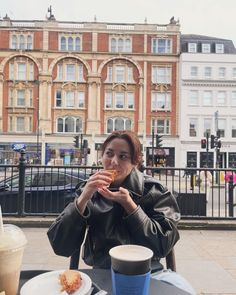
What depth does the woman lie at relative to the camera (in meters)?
1.74

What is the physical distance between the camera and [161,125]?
41656 mm

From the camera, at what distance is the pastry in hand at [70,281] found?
1.19 metres

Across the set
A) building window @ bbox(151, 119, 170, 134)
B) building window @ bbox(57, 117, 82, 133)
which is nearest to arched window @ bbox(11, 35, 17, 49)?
building window @ bbox(57, 117, 82, 133)

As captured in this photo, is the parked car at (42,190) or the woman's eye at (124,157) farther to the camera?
the parked car at (42,190)

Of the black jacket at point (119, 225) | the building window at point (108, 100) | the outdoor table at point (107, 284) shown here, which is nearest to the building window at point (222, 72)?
the building window at point (108, 100)

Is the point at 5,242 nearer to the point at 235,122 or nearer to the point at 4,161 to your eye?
the point at 4,161

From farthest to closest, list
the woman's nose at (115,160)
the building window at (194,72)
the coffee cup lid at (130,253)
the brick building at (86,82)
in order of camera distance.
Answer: the building window at (194,72) → the brick building at (86,82) → the woman's nose at (115,160) → the coffee cup lid at (130,253)

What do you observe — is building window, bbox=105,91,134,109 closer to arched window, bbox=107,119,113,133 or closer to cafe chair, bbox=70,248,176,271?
arched window, bbox=107,119,113,133

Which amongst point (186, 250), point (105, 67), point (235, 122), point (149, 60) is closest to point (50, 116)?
point (105, 67)

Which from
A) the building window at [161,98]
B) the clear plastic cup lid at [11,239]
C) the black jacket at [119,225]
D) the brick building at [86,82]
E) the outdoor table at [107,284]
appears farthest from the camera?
the building window at [161,98]

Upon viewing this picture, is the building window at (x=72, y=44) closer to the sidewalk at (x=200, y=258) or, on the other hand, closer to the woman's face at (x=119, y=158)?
the sidewalk at (x=200, y=258)

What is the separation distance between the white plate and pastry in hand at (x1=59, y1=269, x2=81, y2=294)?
0.6 inches

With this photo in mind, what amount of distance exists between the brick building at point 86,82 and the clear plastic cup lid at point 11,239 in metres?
39.0

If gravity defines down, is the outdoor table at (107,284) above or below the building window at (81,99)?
below
